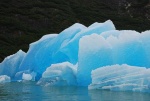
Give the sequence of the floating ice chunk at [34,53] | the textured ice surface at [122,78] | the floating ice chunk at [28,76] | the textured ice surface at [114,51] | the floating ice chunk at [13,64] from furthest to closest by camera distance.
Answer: the floating ice chunk at [13,64], the floating ice chunk at [28,76], the floating ice chunk at [34,53], the textured ice surface at [114,51], the textured ice surface at [122,78]

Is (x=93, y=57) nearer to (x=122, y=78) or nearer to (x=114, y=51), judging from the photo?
(x=114, y=51)

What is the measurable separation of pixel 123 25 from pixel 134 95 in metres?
40.4

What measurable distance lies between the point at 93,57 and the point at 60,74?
69.3 inches

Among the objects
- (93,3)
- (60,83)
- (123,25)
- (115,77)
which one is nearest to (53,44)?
(60,83)

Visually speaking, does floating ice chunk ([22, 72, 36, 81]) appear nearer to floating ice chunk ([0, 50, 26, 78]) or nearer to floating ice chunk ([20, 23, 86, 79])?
floating ice chunk ([20, 23, 86, 79])

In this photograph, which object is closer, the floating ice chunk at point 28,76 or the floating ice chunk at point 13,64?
the floating ice chunk at point 28,76

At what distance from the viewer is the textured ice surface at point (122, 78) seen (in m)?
13.2

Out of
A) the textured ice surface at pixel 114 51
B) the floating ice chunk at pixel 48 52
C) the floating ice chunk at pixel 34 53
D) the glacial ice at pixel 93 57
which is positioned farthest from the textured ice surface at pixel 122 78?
the floating ice chunk at pixel 34 53

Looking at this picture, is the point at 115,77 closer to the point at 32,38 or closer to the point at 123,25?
the point at 32,38

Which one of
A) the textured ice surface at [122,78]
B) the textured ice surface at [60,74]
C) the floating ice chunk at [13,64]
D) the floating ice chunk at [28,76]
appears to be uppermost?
the floating ice chunk at [13,64]

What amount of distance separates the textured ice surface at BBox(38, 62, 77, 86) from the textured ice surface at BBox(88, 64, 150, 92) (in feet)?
8.39

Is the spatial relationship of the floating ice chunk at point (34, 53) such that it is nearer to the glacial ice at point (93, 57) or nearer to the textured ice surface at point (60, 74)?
the glacial ice at point (93, 57)

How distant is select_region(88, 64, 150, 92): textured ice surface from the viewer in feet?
43.4

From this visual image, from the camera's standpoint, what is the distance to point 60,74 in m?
17.0
